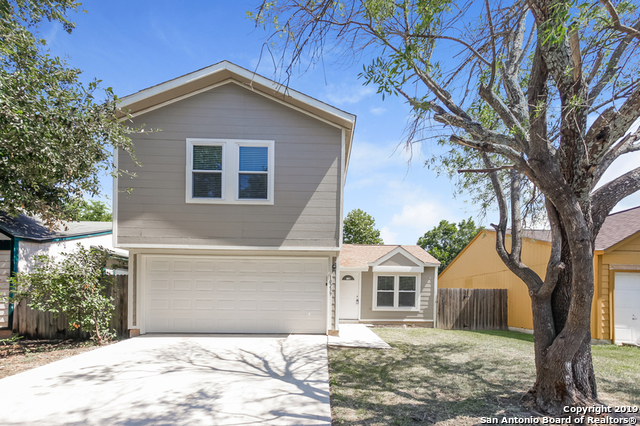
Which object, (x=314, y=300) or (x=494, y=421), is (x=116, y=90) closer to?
(x=314, y=300)

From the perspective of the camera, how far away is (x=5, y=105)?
207 inches

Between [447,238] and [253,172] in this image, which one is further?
[447,238]

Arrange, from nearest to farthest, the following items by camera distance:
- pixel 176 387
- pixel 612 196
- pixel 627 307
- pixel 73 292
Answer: pixel 612 196 < pixel 176 387 < pixel 73 292 < pixel 627 307

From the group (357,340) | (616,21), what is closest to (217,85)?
(357,340)

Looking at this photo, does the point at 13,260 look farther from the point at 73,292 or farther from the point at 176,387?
the point at 176,387

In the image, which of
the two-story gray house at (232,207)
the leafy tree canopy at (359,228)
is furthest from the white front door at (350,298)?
the leafy tree canopy at (359,228)

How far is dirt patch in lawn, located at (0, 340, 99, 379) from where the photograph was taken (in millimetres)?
6449

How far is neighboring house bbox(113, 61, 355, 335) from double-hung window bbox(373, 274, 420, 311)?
5209mm

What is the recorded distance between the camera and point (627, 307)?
10.2 m

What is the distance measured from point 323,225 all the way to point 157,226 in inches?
146

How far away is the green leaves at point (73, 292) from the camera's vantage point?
7.83 m

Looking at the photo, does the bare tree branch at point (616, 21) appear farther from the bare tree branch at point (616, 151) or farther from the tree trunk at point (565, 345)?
the tree trunk at point (565, 345)

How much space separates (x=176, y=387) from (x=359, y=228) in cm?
2895

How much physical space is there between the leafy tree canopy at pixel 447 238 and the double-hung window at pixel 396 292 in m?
24.9
